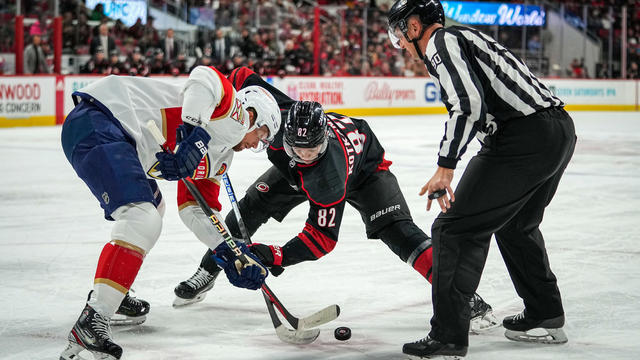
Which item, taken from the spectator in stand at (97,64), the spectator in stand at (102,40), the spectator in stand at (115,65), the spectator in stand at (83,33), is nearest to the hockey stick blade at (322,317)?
the spectator in stand at (115,65)

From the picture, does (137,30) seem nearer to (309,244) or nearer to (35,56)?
(35,56)

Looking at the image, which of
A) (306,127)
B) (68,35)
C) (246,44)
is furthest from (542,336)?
(246,44)

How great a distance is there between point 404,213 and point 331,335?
1.95 ft

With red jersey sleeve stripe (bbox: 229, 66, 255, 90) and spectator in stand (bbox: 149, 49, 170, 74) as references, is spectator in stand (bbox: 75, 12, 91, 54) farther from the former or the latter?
red jersey sleeve stripe (bbox: 229, 66, 255, 90)

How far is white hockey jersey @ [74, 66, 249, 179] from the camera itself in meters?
3.05

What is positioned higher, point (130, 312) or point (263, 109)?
point (263, 109)

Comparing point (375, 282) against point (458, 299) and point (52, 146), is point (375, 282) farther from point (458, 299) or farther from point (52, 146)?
point (52, 146)

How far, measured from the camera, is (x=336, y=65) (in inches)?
706

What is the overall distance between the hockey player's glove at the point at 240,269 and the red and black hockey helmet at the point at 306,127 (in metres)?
0.45

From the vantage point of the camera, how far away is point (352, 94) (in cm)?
1794

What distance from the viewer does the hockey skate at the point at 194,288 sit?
12.3ft

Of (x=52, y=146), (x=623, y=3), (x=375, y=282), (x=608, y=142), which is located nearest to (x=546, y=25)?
(x=623, y=3)

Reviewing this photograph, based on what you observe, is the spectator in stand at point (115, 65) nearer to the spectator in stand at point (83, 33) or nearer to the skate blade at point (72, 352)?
the spectator in stand at point (83, 33)

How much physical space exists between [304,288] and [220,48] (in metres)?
12.2
